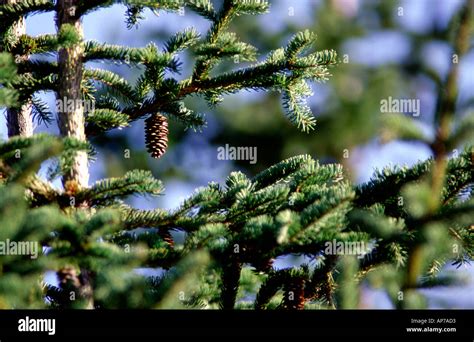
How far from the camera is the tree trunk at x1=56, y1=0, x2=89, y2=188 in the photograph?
125 inches

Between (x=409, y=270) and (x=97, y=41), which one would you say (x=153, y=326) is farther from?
(x=97, y=41)

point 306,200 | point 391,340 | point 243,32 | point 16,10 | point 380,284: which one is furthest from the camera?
point 243,32

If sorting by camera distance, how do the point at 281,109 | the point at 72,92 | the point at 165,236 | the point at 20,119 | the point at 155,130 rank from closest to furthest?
the point at 165,236 → the point at 72,92 → the point at 155,130 → the point at 20,119 → the point at 281,109

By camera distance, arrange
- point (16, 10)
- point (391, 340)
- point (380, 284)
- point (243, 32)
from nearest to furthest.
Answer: point (380, 284) < point (391, 340) < point (16, 10) < point (243, 32)

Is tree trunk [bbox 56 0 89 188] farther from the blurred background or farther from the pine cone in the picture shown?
the blurred background

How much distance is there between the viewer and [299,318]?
8.73ft

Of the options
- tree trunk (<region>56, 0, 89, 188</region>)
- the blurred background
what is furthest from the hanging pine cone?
the blurred background

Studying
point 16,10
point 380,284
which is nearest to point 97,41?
point 16,10

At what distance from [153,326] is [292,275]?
70 centimetres

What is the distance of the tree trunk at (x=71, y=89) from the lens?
3.17 meters

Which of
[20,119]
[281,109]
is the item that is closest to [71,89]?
[20,119]

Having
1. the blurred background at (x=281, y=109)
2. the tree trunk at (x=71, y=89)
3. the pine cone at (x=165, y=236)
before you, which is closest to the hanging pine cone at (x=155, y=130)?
the tree trunk at (x=71, y=89)

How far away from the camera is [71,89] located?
323 centimetres

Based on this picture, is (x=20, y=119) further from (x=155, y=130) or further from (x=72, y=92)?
(x=155, y=130)
